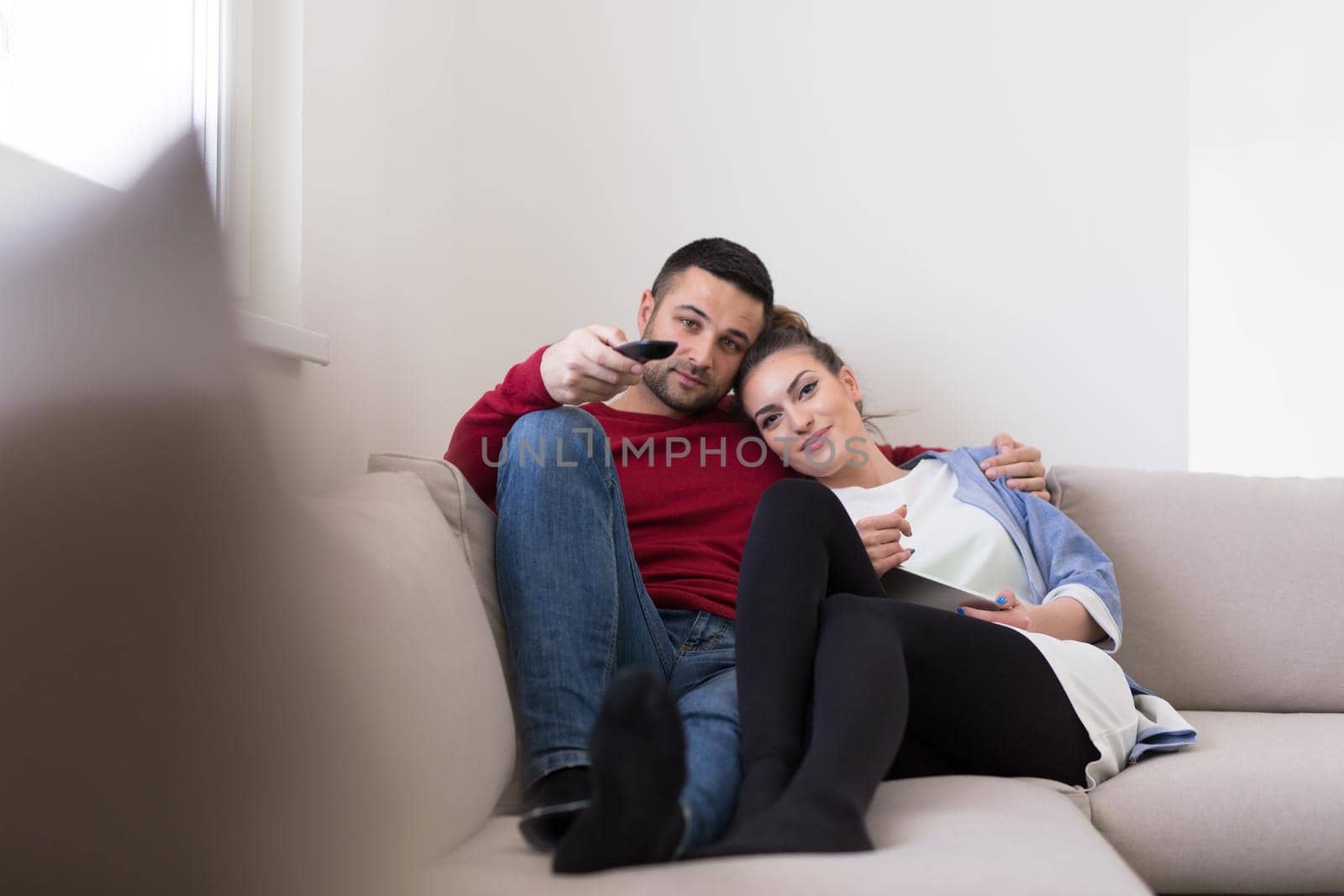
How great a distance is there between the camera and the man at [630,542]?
0.80 m

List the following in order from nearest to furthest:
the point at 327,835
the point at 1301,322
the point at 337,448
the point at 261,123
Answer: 1. the point at 327,835
2. the point at 261,123
3. the point at 337,448
4. the point at 1301,322

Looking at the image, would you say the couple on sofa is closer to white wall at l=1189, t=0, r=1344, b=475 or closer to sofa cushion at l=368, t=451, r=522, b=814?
sofa cushion at l=368, t=451, r=522, b=814

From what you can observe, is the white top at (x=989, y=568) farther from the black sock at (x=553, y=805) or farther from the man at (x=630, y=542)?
the black sock at (x=553, y=805)

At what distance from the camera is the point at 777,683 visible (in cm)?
107

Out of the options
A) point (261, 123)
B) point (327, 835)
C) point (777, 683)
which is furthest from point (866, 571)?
point (261, 123)

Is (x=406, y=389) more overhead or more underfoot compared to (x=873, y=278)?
more underfoot

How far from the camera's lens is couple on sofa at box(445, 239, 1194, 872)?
917 millimetres

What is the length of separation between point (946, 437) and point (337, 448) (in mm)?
1236

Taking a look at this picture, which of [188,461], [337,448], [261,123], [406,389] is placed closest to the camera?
[188,461]

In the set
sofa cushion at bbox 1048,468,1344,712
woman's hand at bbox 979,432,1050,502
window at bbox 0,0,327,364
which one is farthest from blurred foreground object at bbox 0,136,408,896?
sofa cushion at bbox 1048,468,1344,712

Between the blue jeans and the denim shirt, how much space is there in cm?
53

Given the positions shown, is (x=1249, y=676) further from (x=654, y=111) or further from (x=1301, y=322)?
(x=1301, y=322)

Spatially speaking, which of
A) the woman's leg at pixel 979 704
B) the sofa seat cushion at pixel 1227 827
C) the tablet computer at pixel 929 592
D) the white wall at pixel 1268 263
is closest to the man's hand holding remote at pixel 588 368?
the woman's leg at pixel 979 704

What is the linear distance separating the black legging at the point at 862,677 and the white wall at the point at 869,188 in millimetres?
1042
